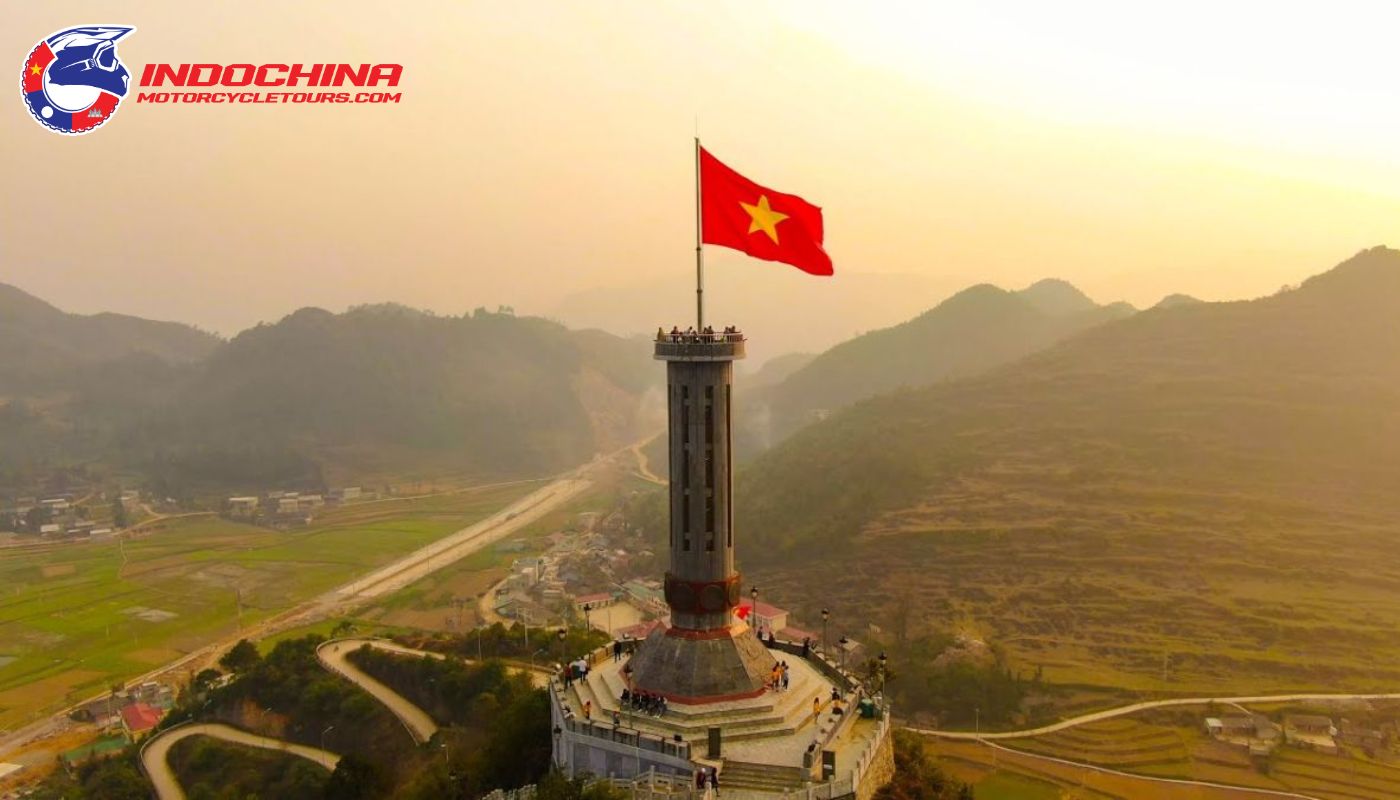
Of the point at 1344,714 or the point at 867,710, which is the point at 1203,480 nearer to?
the point at 1344,714

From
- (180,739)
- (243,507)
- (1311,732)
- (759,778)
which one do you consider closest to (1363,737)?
(1311,732)

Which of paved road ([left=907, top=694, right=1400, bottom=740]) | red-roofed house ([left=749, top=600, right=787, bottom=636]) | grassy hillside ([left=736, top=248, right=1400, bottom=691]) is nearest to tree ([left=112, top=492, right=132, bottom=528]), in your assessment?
grassy hillside ([left=736, top=248, right=1400, bottom=691])

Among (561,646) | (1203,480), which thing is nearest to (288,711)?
(561,646)

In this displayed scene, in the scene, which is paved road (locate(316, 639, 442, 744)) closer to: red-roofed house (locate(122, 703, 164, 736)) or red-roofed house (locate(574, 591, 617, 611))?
red-roofed house (locate(122, 703, 164, 736))

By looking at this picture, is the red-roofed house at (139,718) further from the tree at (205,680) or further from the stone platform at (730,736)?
the stone platform at (730,736)

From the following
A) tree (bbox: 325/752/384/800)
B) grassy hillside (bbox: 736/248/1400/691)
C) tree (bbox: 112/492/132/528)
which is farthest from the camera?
tree (bbox: 112/492/132/528)

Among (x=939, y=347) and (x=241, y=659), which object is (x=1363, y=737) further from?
(x=939, y=347)
